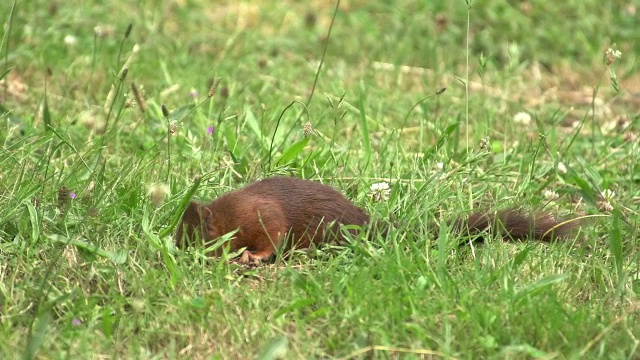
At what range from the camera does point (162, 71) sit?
5.95m

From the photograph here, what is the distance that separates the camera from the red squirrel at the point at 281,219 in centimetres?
361

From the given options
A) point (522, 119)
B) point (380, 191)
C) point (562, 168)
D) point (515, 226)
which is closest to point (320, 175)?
point (380, 191)

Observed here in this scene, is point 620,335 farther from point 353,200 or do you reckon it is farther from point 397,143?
point 397,143

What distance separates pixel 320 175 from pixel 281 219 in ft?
2.25

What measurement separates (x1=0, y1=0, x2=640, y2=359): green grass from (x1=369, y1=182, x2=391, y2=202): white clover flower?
0.27 ft

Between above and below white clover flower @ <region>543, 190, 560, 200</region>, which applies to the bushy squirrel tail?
above

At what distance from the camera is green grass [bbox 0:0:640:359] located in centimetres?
313

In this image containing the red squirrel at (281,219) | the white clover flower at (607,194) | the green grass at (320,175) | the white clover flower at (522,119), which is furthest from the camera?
the white clover flower at (522,119)

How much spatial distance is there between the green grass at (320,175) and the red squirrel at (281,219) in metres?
0.08

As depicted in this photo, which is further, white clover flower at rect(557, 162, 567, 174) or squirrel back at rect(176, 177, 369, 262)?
white clover flower at rect(557, 162, 567, 174)

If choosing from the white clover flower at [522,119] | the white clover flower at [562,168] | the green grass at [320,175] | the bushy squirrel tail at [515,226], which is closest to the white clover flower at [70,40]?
the green grass at [320,175]

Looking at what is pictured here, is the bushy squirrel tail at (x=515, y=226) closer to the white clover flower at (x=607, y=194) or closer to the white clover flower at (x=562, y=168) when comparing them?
the white clover flower at (x=607, y=194)

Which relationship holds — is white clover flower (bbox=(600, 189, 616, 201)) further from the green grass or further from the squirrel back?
the squirrel back

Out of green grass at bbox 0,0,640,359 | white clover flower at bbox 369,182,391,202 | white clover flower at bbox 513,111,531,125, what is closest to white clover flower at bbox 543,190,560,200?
green grass at bbox 0,0,640,359
